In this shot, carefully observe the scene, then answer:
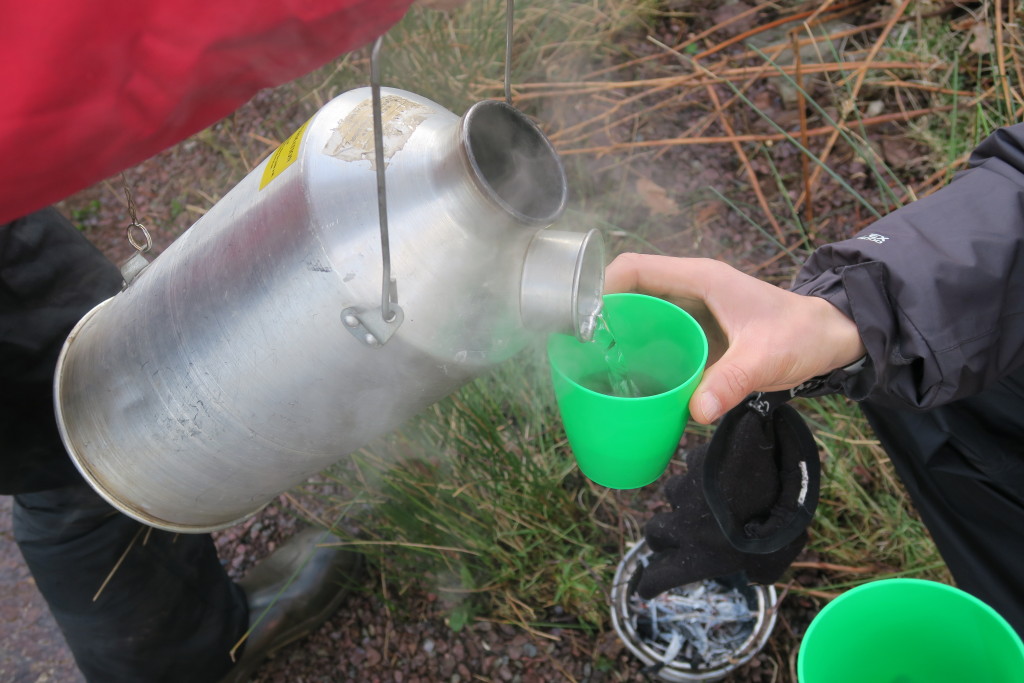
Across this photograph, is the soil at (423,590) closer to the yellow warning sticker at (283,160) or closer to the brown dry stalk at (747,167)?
the brown dry stalk at (747,167)

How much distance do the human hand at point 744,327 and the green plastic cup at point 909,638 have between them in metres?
0.32

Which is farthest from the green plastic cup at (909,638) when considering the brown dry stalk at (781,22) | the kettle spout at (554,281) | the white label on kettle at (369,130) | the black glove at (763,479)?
the brown dry stalk at (781,22)

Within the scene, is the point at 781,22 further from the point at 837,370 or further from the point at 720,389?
the point at 720,389

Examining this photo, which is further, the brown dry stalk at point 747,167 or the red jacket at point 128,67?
the brown dry stalk at point 747,167

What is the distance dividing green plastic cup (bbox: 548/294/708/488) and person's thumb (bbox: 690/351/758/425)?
2cm

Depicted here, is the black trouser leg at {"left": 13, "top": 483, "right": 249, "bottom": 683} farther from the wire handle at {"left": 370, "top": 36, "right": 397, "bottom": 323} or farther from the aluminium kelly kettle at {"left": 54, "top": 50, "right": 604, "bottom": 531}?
the wire handle at {"left": 370, "top": 36, "right": 397, "bottom": 323}

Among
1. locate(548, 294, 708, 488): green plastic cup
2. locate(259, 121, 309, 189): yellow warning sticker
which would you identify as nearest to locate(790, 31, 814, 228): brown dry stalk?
locate(548, 294, 708, 488): green plastic cup

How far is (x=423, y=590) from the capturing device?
1966 mm

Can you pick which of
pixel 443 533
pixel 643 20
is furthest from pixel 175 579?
pixel 643 20

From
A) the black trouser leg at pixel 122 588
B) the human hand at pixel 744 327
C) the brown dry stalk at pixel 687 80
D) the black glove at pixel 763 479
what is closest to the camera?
the human hand at pixel 744 327

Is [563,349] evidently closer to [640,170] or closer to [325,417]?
[325,417]

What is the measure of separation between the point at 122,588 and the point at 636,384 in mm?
1179

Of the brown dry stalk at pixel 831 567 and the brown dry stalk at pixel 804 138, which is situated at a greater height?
the brown dry stalk at pixel 804 138

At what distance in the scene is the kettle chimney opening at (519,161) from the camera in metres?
0.95
